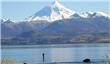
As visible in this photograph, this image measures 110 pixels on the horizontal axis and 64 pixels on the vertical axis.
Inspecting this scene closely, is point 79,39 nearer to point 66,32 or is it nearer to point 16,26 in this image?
point 66,32

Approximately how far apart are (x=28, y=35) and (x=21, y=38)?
995cm

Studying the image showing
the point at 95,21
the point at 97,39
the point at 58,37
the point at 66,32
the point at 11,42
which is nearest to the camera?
the point at 11,42

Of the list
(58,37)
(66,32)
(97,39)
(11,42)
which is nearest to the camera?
(11,42)

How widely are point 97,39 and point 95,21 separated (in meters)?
49.6

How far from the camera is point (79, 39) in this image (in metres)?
148

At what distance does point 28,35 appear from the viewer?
160625mm

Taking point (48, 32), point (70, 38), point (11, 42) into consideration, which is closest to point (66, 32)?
point (48, 32)

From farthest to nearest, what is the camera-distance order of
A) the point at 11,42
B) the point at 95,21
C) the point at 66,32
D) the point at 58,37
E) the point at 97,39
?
the point at 95,21 → the point at 66,32 → the point at 58,37 → the point at 97,39 → the point at 11,42

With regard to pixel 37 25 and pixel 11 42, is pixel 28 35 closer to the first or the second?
pixel 11 42

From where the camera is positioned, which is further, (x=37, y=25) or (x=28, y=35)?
(x=37, y=25)

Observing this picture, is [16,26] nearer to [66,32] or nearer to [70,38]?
[66,32]

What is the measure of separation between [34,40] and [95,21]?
4961 centimetres

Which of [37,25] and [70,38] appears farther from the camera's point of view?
[37,25]

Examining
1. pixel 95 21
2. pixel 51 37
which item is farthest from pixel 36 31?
pixel 95 21
